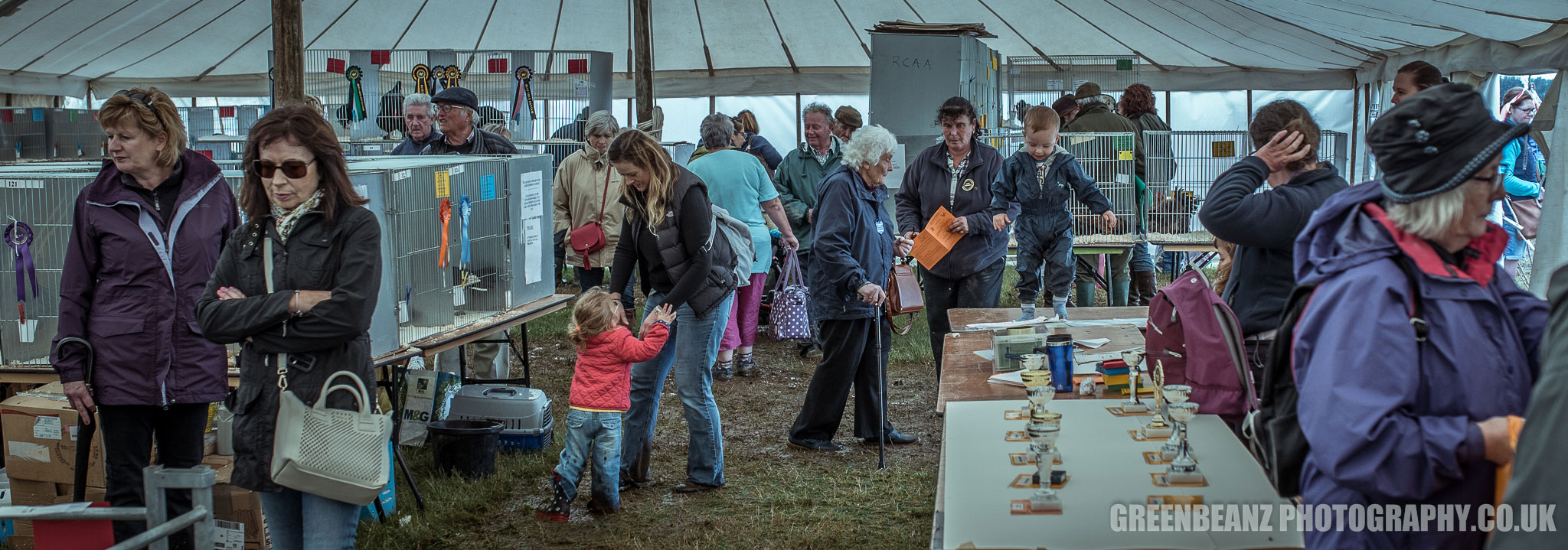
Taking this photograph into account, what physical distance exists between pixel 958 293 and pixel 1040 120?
92 centimetres

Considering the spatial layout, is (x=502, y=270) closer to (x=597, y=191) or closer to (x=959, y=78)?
(x=597, y=191)

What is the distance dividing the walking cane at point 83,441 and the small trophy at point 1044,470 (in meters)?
2.55

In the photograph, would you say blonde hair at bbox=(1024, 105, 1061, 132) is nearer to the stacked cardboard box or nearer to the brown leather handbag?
the brown leather handbag

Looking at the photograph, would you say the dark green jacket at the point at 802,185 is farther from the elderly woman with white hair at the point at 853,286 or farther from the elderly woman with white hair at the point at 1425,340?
the elderly woman with white hair at the point at 1425,340

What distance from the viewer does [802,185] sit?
307 inches

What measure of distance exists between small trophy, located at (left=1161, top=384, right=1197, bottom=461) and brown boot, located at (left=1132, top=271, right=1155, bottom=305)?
5.89 metres

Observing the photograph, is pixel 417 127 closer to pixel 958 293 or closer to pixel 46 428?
pixel 46 428

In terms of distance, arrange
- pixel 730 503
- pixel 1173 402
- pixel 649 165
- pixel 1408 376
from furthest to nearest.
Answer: pixel 730 503
pixel 649 165
pixel 1173 402
pixel 1408 376

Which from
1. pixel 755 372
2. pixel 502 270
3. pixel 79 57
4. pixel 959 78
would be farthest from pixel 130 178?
pixel 79 57

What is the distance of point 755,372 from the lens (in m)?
7.38

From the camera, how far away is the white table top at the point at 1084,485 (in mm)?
2123

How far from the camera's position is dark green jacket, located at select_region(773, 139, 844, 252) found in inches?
305

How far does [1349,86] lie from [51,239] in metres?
13.6

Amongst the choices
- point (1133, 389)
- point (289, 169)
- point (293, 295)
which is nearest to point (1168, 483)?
point (1133, 389)
